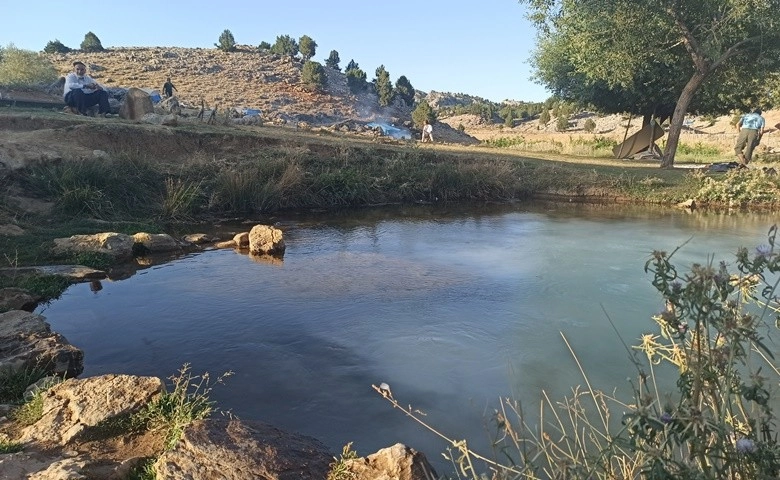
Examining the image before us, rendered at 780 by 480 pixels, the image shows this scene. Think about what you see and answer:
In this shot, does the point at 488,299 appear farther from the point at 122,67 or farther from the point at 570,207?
the point at 122,67

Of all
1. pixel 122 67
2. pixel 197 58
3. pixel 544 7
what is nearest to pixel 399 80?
pixel 197 58

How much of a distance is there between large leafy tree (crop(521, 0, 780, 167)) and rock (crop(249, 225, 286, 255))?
11.8 meters

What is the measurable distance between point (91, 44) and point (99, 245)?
53445 mm

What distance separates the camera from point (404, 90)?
58.6 meters

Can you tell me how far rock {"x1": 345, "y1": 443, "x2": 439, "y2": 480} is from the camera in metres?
3.06

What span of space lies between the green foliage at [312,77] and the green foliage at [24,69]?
1861 cm

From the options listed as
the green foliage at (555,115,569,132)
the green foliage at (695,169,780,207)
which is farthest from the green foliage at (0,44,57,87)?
the green foliage at (555,115,569,132)

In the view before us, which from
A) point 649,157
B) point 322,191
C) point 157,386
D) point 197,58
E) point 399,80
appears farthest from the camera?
point 399,80

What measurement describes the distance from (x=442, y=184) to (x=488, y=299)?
315 inches

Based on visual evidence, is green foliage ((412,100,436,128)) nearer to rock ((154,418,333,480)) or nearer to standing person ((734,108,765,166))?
standing person ((734,108,765,166))

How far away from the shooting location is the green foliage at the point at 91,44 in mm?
53594

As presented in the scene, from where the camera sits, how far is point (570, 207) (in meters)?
14.5

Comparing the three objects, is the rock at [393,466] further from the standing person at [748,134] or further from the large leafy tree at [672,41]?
the standing person at [748,134]

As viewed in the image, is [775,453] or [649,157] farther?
[649,157]
